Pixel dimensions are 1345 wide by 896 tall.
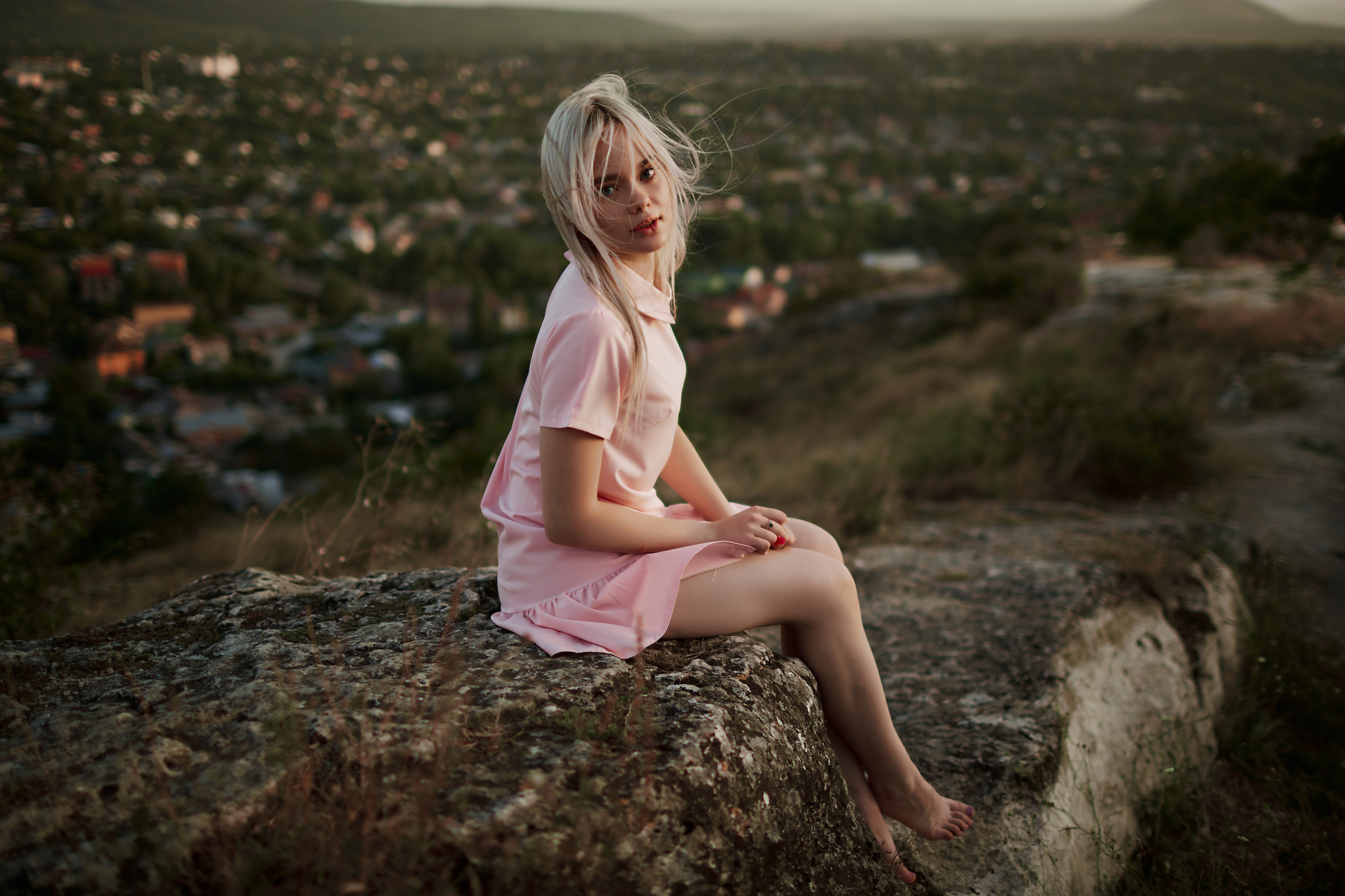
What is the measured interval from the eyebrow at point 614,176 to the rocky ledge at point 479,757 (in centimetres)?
99

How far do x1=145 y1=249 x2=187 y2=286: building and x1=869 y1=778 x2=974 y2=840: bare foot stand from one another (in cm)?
1661

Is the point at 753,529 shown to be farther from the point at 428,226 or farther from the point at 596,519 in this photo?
the point at 428,226

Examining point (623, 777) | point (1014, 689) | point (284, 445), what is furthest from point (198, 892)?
point (284, 445)

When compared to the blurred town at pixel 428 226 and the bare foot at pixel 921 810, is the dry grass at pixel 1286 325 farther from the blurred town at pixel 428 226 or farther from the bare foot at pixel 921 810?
the bare foot at pixel 921 810

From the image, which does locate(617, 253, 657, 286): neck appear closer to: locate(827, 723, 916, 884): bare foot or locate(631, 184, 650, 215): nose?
locate(631, 184, 650, 215): nose

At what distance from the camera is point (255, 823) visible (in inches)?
43.9

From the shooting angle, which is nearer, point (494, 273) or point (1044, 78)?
point (494, 273)

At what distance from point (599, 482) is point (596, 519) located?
0.13 m

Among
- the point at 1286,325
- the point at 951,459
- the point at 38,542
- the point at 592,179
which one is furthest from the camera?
the point at 1286,325

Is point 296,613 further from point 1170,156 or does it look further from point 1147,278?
point 1170,156

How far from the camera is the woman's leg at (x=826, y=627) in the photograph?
1724mm

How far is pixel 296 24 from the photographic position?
109 ft

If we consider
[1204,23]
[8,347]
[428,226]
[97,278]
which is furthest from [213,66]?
[1204,23]

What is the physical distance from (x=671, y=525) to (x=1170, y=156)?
36040mm
